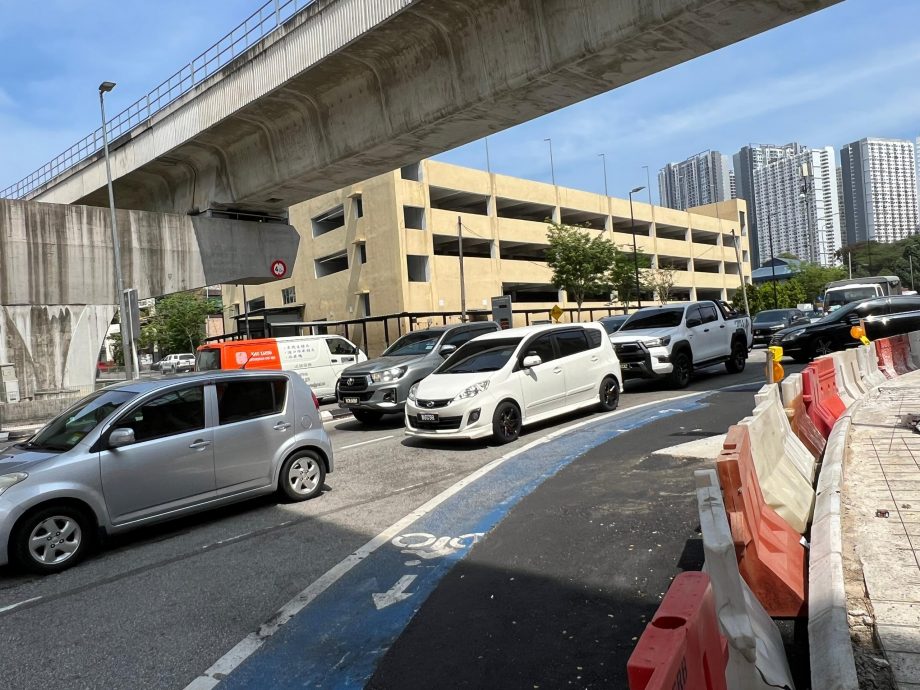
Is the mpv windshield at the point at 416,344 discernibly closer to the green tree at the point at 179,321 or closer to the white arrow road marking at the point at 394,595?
the white arrow road marking at the point at 394,595

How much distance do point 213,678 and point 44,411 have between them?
17.7m

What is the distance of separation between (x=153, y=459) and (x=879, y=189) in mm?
116936

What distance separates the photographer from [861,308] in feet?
56.9

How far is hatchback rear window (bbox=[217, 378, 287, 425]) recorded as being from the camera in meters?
6.74

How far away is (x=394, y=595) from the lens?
14.4 feet

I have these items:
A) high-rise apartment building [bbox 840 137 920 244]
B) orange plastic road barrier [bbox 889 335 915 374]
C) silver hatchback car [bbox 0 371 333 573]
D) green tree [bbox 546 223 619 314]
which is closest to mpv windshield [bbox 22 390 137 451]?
silver hatchback car [bbox 0 371 333 573]

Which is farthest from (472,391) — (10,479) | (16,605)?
(16,605)

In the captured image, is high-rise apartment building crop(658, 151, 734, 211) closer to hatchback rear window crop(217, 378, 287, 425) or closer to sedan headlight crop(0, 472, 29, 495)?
hatchback rear window crop(217, 378, 287, 425)

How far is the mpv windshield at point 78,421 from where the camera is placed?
19.6 feet

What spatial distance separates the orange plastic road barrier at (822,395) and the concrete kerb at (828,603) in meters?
2.60

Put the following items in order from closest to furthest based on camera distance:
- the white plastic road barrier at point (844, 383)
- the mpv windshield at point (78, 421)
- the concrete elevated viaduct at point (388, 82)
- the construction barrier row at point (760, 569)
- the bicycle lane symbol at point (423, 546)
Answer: the construction barrier row at point (760, 569) < the bicycle lane symbol at point (423, 546) < the mpv windshield at point (78, 421) < the white plastic road barrier at point (844, 383) < the concrete elevated viaduct at point (388, 82)

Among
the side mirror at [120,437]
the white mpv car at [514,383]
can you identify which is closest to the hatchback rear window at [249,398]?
the side mirror at [120,437]

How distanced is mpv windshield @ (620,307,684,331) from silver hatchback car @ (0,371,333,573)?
10274mm

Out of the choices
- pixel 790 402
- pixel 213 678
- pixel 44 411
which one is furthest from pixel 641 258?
pixel 213 678
